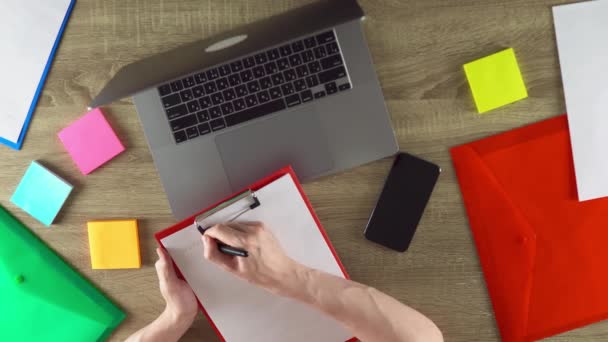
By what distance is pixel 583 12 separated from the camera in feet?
2.69

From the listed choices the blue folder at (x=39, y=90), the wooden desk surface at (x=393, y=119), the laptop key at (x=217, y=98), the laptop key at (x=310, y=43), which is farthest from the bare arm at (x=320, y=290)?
the blue folder at (x=39, y=90)

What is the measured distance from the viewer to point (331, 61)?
0.82 meters

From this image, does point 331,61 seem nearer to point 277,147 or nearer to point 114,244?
point 277,147

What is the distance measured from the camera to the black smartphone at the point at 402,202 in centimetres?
84

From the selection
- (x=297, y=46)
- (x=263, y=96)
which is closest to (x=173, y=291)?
(x=263, y=96)

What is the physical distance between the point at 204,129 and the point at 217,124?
0.02m

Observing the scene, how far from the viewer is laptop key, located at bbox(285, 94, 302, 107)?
0.83 metres

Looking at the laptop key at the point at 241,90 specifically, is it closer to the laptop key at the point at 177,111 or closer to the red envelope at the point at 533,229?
the laptop key at the point at 177,111

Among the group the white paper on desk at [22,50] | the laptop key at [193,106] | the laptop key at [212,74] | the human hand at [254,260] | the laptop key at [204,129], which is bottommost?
the human hand at [254,260]

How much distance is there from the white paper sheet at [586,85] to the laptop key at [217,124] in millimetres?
601

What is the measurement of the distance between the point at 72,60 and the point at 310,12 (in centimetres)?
45

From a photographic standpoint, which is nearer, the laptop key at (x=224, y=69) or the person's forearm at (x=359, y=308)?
the person's forearm at (x=359, y=308)

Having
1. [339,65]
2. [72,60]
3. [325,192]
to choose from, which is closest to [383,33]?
[339,65]

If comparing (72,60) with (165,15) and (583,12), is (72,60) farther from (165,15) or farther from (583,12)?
(583,12)
